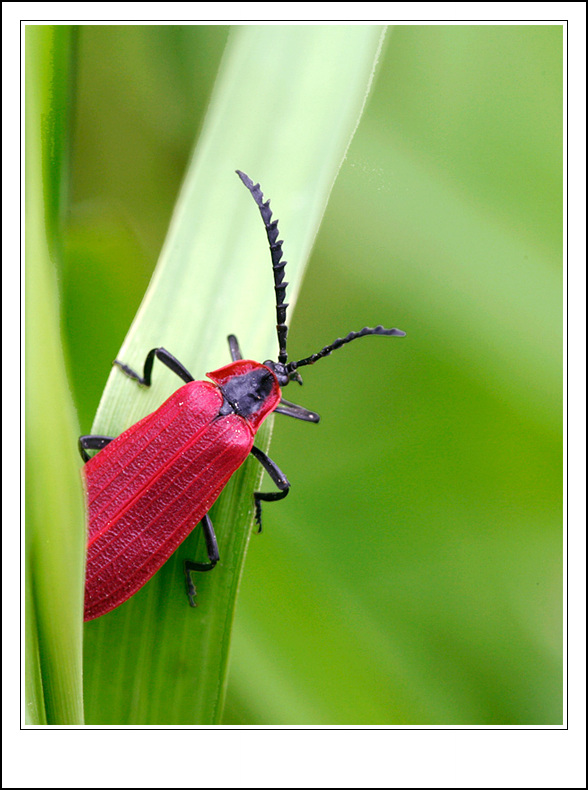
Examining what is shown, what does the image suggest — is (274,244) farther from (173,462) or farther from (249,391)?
(173,462)

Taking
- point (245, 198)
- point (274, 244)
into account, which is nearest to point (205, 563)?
point (274, 244)

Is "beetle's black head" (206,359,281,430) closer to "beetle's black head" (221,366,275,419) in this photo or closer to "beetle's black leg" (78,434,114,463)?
"beetle's black head" (221,366,275,419)

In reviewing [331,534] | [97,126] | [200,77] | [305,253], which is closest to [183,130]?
[200,77]

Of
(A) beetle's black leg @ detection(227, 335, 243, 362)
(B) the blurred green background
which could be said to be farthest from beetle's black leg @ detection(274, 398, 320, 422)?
(A) beetle's black leg @ detection(227, 335, 243, 362)

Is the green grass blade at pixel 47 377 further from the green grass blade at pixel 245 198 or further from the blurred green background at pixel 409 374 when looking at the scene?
the blurred green background at pixel 409 374

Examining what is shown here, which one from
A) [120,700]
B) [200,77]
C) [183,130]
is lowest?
[120,700]

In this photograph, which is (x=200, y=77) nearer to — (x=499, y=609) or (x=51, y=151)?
(x=51, y=151)
